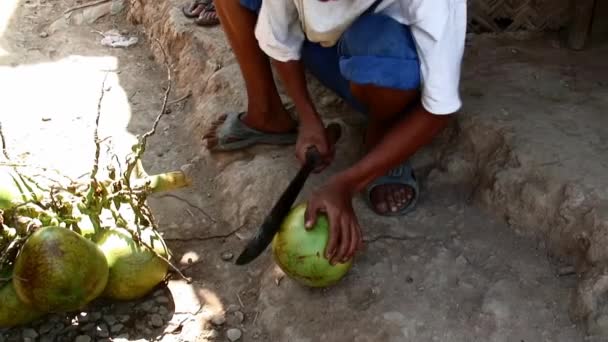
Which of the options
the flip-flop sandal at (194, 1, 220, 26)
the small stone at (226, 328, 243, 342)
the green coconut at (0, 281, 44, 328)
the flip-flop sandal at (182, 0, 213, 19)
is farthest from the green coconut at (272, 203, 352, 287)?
the flip-flop sandal at (182, 0, 213, 19)

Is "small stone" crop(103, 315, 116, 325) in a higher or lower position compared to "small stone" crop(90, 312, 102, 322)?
lower

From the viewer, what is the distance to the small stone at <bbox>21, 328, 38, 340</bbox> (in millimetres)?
2280

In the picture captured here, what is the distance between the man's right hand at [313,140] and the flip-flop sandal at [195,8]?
62.5 inches

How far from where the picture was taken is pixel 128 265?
2277 millimetres

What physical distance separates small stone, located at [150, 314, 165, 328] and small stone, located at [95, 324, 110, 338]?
0.43 ft

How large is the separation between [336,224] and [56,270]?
75 centimetres

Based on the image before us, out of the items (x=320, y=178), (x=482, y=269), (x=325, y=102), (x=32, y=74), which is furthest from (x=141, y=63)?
(x=482, y=269)

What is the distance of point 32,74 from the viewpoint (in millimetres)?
3803

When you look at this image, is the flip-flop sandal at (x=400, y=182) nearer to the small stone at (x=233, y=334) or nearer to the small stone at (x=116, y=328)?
the small stone at (x=233, y=334)

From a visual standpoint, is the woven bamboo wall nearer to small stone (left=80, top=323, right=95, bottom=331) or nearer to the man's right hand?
the man's right hand

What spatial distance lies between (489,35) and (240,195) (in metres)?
1.26

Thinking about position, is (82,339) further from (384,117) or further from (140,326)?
(384,117)

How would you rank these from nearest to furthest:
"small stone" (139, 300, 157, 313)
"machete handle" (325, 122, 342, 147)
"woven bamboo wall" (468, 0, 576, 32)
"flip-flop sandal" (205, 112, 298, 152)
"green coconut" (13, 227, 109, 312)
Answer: "green coconut" (13, 227, 109, 312), "small stone" (139, 300, 157, 313), "machete handle" (325, 122, 342, 147), "flip-flop sandal" (205, 112, 298, 152), "woven bamboo wall" (468, 0, 576, 32)

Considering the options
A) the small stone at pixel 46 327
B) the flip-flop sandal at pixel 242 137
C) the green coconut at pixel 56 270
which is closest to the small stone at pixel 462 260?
the flip-flop sandal at pixel 242 137
